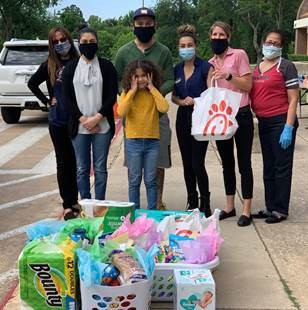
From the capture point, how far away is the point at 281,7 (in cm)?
6069

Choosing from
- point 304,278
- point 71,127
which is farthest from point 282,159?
point 71,127

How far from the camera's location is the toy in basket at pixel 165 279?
371 centimetres

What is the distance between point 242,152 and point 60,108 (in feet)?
5.71

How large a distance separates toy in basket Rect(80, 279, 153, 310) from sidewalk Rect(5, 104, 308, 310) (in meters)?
0.56

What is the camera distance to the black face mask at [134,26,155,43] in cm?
518

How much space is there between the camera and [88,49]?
16.4ft

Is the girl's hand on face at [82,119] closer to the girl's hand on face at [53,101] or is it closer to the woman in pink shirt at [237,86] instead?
the girl's hand on face at [53,101]

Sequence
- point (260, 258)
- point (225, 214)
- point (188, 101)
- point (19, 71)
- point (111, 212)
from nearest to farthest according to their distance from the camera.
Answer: point (111, 212), point (260, 258), point (188, 101), point (225, 214), point (19, 71)

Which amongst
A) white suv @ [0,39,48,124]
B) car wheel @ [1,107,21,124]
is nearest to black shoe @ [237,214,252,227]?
white suv @ [0,39,48,124]

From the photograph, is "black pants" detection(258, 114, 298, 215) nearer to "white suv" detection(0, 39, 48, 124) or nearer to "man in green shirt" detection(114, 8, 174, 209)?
"man in green shirt" detection(114, 8, 174, 209)

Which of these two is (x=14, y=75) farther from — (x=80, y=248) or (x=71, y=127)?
(x=80, y=248)

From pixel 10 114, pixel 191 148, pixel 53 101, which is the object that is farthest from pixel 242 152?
pixel 10 114

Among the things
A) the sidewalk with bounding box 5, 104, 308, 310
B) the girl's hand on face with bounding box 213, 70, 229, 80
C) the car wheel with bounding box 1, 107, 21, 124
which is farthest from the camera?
the car wheel with bounding box 1, 107, 21, 124

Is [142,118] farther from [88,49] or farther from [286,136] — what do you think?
[286,136]
